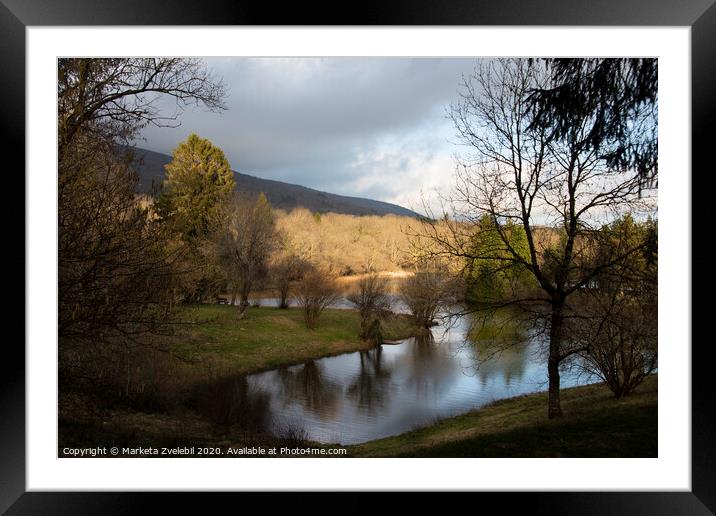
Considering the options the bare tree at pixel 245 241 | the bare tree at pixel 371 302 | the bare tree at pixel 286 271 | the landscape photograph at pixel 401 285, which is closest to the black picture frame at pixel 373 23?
the landscape photograph at pixel 401 285

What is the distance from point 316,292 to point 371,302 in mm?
883

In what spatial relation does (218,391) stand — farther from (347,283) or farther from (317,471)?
(317,471)

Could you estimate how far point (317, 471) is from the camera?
8.93 feet

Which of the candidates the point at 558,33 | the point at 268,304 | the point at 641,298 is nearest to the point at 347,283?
the point at 268,304

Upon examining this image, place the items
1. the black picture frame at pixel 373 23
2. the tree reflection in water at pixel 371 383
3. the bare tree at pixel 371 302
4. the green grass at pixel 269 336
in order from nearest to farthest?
the black picture frame at pixel 373 23 → the tree reflection in water at pixel 371 383 → the bare tree at pixel 371 302 → the green grass at pixel 269 336

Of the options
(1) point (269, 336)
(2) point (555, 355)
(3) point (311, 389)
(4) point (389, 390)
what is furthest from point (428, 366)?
(1) point (269, 336)

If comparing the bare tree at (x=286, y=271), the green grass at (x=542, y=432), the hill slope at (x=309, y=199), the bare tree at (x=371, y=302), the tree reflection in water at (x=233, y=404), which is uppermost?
the hill slope at (x=309, y=199)

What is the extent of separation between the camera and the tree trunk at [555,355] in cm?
367

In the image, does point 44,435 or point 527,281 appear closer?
point 44,435

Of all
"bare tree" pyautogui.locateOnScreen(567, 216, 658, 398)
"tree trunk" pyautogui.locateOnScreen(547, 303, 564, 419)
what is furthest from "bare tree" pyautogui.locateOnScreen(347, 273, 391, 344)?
"bare tree" pyautogui.locateOnScreen(567, 216, 658, 398)

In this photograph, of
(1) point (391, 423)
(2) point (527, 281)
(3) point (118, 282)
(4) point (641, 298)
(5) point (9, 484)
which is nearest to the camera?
(5) point (9, 484)

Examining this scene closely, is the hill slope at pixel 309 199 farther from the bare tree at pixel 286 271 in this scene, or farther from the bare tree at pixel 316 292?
the bare tree at pixel 316 292

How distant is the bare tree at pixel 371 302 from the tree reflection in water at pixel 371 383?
296 millimetres

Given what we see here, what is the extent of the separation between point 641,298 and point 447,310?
170cm
